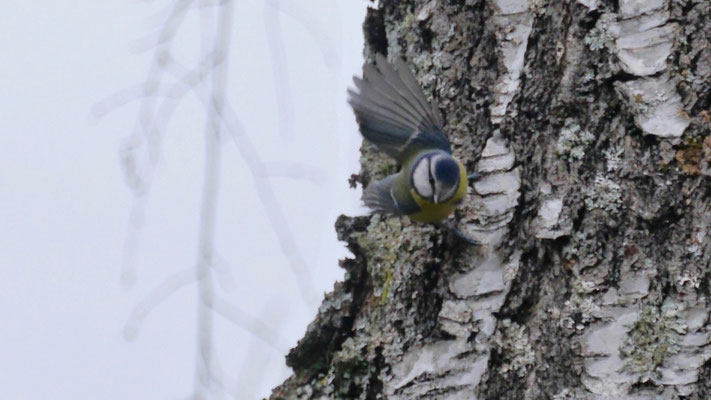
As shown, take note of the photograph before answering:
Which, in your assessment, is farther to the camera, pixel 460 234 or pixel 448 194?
pixel 448 194

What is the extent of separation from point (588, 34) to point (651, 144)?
257 mm

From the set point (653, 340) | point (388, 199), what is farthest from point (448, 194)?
point (653, 340)

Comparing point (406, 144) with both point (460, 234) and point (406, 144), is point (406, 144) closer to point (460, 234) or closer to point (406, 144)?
point (406, 144)

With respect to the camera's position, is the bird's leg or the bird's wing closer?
the bird's leg

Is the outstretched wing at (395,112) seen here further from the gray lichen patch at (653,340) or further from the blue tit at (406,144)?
the gray lichen patch at (653,340)

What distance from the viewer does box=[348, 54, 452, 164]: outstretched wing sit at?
5.94 feet

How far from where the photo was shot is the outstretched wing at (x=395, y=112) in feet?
5.94

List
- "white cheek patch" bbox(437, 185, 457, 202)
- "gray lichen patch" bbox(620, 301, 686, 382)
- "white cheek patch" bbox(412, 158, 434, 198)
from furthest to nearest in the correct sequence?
"white cheek patch" bbox(412, 158, 434, 198)
"white cheek patch" bbox(437, 185, 457, 202)
"gray lichen patch" bbox(620, 301, 686, 382)

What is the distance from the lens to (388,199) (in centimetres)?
183

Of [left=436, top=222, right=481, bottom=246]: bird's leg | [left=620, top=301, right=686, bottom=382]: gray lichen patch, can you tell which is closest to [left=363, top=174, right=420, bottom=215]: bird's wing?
[left=436, top=222, right=481, bottom=246]: bird's leg

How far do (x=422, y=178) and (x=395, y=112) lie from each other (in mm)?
187

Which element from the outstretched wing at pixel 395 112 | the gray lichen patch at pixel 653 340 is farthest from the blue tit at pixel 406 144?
the gray lichen patch at pixel 653 340

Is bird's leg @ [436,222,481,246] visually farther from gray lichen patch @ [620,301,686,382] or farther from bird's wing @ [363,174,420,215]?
gray lichen patch @ [620,301,686,382]

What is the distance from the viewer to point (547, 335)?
149 centimetres
